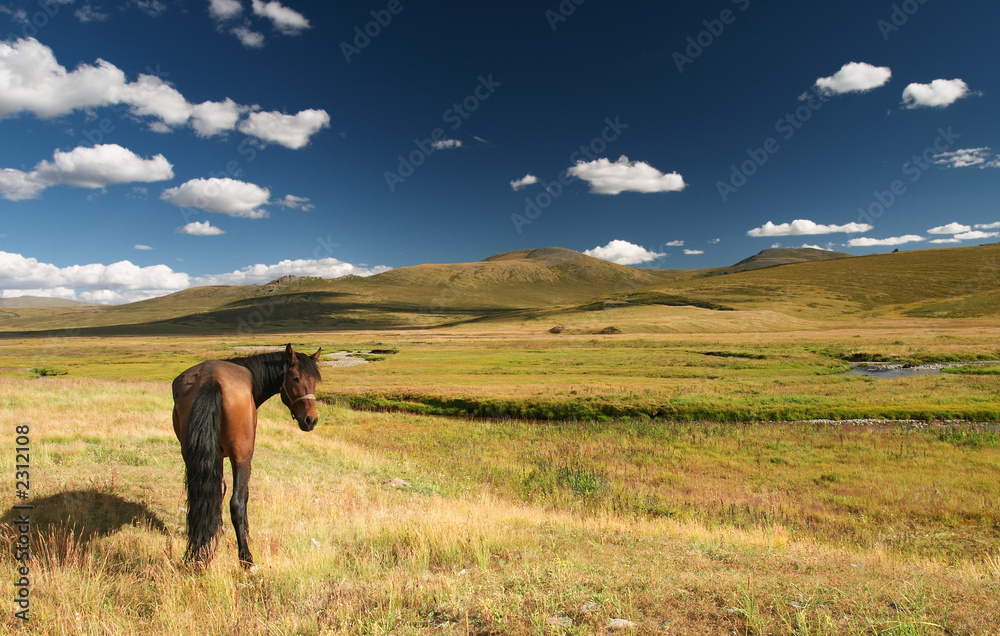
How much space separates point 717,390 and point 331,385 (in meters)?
30.9

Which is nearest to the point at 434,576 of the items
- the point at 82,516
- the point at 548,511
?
the point at 82,516

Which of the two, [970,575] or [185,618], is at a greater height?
[185,618]

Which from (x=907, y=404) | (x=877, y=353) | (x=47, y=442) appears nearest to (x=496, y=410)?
(x=47, y=442)

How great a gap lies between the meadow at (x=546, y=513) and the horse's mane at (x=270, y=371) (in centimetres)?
230

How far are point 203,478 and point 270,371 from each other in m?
1.93

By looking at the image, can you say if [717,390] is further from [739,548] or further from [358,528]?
[358,528]

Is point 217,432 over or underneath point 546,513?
over

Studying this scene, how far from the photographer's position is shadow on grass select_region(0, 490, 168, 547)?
23.4 feet

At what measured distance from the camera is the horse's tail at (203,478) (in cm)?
625

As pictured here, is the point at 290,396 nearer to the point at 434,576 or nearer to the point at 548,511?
the point at 434,576

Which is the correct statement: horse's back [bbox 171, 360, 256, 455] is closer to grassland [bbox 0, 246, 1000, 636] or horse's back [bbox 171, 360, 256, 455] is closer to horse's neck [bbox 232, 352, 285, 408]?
horse's neck [bbox 232, 352, 285, 408]

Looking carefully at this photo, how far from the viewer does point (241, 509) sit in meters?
6.44

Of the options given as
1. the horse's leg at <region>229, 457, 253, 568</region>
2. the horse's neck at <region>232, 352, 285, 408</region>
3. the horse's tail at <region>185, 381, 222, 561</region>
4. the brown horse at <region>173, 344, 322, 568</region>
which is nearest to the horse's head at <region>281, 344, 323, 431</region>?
the brown horse at <region>173, 344, 322, 568</region>

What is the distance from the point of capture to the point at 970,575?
264 inches
